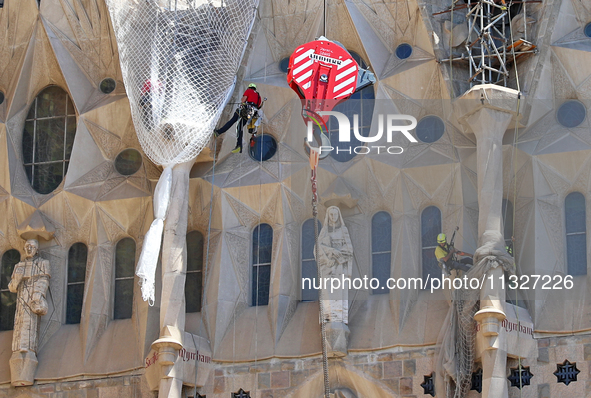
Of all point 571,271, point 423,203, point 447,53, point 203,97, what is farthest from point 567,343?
point 203,97

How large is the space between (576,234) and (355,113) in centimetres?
445

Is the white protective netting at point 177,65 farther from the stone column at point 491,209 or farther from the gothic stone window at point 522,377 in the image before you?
the gothic stone window at point 522,377

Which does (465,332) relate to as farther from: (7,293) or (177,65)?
(7,293)

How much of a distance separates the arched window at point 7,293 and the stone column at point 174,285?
10.9 ft

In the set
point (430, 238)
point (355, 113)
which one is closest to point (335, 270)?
point (430, 238)

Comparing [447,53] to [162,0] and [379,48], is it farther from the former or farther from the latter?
[162,0]

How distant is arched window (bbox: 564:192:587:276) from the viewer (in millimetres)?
26234

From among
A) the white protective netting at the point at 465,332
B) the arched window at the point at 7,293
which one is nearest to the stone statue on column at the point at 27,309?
the arched window at the point at 7,293

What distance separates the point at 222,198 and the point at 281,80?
7.61ft

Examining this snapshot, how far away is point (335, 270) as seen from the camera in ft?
87.4

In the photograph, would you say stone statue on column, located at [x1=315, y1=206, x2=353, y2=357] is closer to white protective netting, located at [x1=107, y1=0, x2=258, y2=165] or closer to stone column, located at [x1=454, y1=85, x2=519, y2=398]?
stone column, located at [x1=454, y1=85, x2=519, y2=398]

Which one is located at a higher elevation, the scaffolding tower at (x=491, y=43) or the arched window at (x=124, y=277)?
the scaffolding tower at (x=491, y=43)

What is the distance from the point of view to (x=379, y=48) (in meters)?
28.5

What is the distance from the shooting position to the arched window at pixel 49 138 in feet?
96.1
